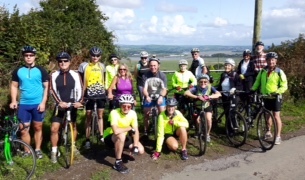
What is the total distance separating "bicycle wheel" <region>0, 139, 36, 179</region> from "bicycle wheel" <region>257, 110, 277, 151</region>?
15.0 ft

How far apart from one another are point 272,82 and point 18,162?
5268mm

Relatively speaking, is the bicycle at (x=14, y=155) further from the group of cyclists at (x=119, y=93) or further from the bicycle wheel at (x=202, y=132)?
the bicycle wheel at (x=202, y=132)

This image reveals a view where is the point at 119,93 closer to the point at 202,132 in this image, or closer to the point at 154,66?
the point at 154,66

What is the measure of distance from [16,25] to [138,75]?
320 centimetres

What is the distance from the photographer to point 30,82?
6.08 m

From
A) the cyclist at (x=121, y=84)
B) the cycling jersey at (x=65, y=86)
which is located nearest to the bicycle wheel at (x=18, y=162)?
the cycling jersey at (x=65, y=86)

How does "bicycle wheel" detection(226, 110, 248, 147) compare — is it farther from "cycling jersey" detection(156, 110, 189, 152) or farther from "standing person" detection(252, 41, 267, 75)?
"standing person" detection(252, 41, 267, 75)

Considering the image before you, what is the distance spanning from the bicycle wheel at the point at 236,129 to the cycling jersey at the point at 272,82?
83 centimetres

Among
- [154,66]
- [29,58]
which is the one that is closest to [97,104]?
[154,66]

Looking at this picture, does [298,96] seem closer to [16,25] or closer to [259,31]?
[259,31]

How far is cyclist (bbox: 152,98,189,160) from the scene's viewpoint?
6738 mm

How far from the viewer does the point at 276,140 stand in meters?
7.76

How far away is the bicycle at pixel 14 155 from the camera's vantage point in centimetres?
567

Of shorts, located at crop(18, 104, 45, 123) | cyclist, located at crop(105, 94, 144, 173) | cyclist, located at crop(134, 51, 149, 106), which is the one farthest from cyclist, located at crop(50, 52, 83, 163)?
cyclist, located at crop(134, 51, 149, 106)
